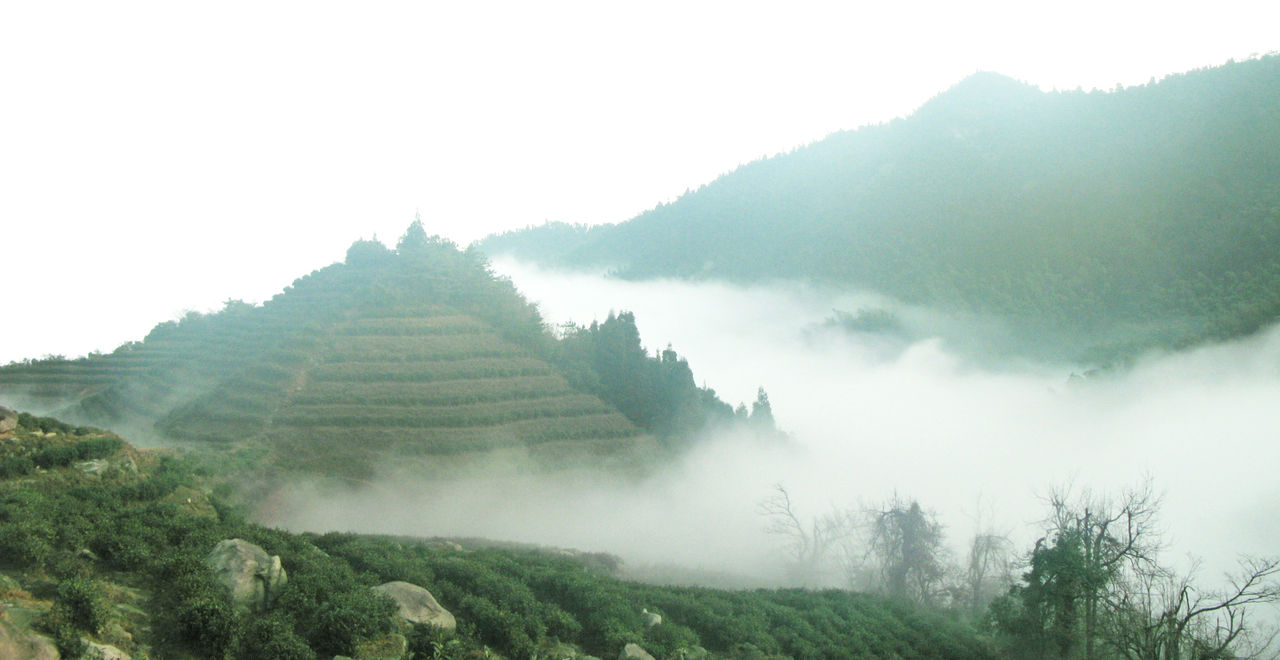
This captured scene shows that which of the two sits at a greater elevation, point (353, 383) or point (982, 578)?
point (353, 383)

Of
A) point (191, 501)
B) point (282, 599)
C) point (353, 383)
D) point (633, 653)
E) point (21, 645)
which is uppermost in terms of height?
point (353, 383)

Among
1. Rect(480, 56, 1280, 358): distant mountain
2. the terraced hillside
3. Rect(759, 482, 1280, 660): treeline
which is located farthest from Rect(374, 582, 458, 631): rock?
Rect(480, 56, 1280, 358): distant mountain

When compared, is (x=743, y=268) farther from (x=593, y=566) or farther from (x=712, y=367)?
(x=593, y=566)

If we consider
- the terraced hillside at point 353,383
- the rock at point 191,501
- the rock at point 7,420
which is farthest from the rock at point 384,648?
the terraced hillside at point 353,383

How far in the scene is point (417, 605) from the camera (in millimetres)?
13359

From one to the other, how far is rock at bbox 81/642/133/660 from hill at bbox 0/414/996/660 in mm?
71

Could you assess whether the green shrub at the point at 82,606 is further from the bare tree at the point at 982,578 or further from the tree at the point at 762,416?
the tree at the point at 762,416

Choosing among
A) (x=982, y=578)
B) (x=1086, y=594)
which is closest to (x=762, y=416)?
(x=982, y=578)

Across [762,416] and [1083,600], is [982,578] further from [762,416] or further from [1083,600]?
[762,416]

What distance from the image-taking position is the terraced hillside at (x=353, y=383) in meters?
40.5

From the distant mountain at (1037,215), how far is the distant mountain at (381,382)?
5817 cm

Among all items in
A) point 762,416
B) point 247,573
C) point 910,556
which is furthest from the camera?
point 762,416

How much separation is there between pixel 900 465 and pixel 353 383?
5214 cm

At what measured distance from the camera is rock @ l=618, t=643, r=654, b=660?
574 inches
